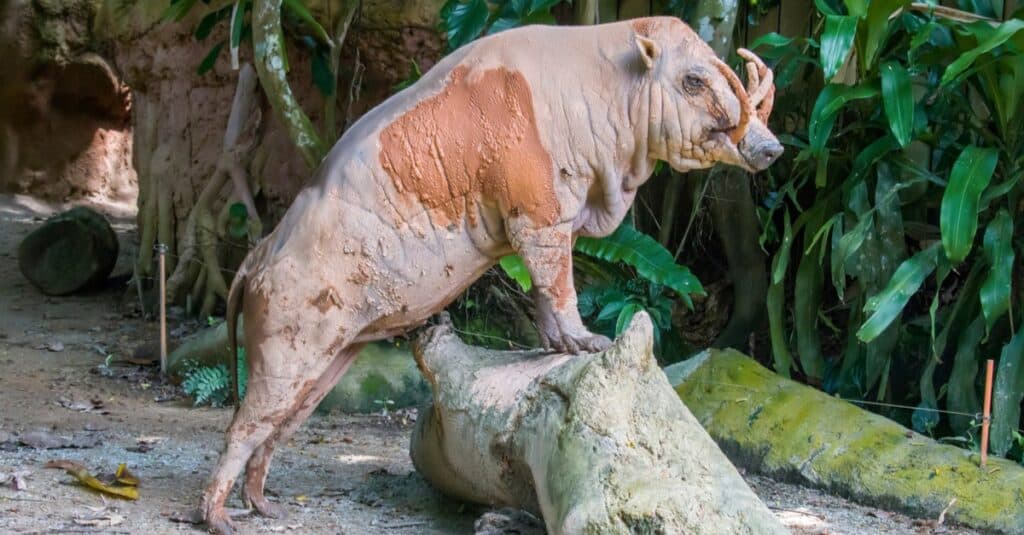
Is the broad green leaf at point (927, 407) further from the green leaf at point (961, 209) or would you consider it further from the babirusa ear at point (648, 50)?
the babirusa ear at point (648, 50)

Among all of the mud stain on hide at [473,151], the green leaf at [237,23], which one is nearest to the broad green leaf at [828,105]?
the mud stain on hide at [473,151]

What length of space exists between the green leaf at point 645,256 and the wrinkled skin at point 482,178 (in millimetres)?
2083

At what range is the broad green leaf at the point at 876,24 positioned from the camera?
560cm

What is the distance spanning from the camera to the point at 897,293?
Answer: 563cm

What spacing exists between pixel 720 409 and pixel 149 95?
230 inches

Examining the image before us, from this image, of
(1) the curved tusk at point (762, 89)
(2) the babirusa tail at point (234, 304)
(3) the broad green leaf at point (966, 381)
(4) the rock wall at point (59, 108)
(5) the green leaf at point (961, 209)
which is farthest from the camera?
(4) the rock wall at point (59, 108)

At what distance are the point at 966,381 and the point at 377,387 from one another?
131 inches


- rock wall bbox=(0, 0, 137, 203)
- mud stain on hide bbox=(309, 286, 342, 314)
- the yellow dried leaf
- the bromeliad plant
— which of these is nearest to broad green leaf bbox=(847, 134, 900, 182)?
the bromeliad plant

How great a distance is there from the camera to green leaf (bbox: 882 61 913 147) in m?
5.61

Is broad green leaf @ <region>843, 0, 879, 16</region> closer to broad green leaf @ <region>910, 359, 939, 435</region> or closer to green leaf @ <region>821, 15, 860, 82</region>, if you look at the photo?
green leaf @ <region>821, 15, 860, 82</region>

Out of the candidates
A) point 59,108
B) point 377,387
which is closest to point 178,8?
point 377,387

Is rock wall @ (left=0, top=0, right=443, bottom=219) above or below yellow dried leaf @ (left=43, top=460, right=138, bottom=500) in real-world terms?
above

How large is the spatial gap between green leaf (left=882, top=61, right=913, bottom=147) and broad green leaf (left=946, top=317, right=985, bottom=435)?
106 cm

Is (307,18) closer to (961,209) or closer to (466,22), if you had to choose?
(466,22)
